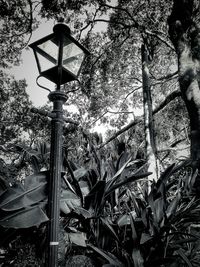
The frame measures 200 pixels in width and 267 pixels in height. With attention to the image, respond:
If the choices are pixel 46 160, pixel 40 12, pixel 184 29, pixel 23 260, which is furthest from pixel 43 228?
pixel 40 12

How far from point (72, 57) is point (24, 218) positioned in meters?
1.56

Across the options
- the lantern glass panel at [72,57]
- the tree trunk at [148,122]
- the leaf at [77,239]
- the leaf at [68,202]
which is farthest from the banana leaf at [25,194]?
the tree trunk at [148,122]

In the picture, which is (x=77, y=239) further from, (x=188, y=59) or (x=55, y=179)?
(x=188, y=59)

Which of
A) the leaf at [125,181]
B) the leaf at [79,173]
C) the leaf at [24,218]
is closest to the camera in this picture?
the leaf at [24,218]

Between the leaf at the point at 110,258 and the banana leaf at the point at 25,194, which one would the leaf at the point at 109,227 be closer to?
the leaf at the point at 110,258

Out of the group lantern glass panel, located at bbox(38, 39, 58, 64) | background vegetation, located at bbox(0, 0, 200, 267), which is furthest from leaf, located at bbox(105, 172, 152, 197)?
lantern glass panel, located at bbox(38, 39, 58, 64)

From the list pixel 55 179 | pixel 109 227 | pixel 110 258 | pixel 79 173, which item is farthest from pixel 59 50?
pixel 110 258

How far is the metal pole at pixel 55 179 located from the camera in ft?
6.34

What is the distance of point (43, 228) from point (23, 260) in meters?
0.38

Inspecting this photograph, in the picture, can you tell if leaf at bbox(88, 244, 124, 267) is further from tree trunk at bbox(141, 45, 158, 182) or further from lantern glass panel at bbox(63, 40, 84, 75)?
tree trunk at bbox(141, 45, 158, 182)

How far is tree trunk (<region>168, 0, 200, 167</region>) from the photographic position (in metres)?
5.68

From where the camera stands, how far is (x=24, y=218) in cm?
190

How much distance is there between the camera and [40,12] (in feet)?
28.9

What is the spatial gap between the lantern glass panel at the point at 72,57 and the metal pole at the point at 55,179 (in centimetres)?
29
